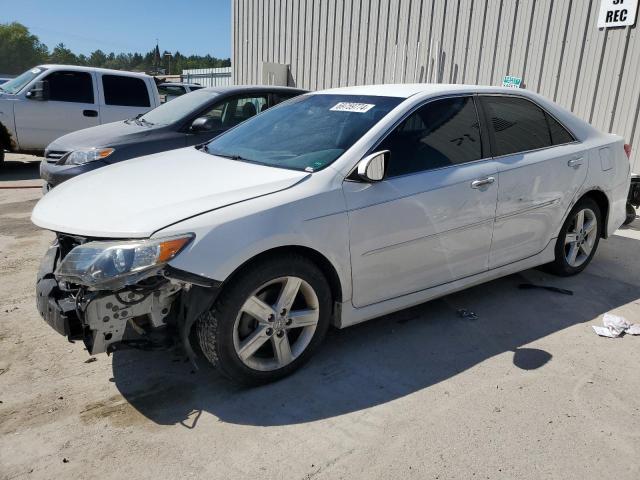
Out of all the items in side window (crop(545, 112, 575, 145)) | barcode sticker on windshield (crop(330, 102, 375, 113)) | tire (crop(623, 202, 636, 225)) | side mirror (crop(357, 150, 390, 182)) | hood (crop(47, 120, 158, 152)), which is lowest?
tire (crop(623, 202, 636, 225))

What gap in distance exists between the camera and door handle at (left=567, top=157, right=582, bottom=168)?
4.44 metres

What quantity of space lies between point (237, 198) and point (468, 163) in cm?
173

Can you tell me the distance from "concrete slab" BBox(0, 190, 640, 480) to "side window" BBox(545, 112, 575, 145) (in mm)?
1424

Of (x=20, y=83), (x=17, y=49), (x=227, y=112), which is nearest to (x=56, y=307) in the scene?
(x=227, y=112)

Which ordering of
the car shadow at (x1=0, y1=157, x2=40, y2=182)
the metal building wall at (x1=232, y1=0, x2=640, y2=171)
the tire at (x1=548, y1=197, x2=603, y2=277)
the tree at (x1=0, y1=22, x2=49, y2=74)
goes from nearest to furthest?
1. the tire at (x1=548, y1=197, x2=603, y2=277)
2. the metal building wall at (x1=232, y1=0, x2=640, y2=171)
3. the car shadow at (x1=0, y1=157, x2=40, y2=182)
4. the tree at (x1=0, y1=22, x2=49, y2=74)

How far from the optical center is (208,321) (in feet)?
9.41

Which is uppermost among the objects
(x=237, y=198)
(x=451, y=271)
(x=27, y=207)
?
(x=237, y=198)

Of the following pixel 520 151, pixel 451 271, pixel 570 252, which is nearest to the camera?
pixel 451 271

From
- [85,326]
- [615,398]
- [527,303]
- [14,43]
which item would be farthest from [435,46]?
[14,43]

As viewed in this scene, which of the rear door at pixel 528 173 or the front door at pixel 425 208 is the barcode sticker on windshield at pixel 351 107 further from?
the rear door at pixel 528 173

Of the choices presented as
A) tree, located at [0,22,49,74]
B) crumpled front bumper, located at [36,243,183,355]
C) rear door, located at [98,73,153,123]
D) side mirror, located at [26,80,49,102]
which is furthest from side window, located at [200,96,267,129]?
tree, located at [0,22,49,74]

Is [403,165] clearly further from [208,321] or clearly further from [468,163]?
[208,321]

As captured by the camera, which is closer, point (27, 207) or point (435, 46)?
point (27, 207)

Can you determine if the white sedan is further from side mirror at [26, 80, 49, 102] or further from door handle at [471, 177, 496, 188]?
side mirror at [26, 80, 49, 102]
